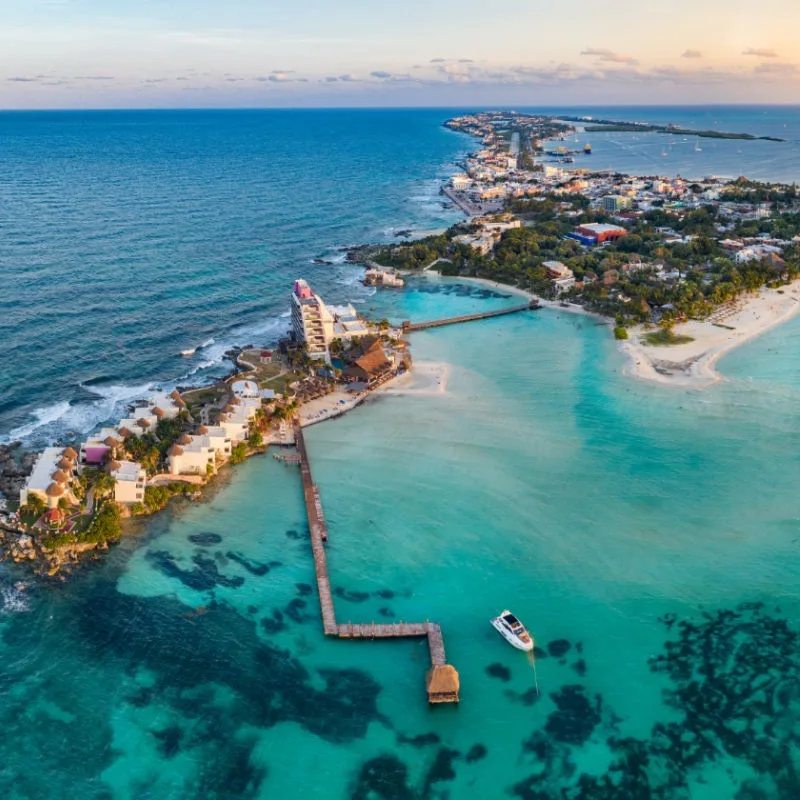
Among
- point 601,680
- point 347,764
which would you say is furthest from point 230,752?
point 601,680

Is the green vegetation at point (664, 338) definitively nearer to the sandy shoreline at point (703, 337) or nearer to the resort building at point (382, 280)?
the sandy shoreline at point (703, 337)

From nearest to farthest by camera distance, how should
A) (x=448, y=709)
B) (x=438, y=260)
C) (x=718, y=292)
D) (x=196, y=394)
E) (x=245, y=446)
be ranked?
(x=448, y=709), (x=245, y=446), (x=196, y=394), (x=718, y=292), (x=438, y=260)

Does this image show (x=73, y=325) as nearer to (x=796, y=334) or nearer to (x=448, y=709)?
(x=448, y=709)

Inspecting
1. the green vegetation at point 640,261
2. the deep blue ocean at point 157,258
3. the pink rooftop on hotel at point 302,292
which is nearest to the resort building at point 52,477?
the deep blue ocean at point 157,258

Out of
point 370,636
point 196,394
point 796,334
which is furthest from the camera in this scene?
point 796,334

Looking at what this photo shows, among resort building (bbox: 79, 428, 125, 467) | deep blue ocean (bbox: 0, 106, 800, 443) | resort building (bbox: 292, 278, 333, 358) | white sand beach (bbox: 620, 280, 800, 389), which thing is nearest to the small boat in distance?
resort building (bbox: 79, 428, 125, 467)

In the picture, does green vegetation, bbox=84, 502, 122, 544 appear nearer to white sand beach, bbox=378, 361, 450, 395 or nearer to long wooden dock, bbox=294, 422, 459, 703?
long wooden dock, bbox=294, 422, 459, 703
